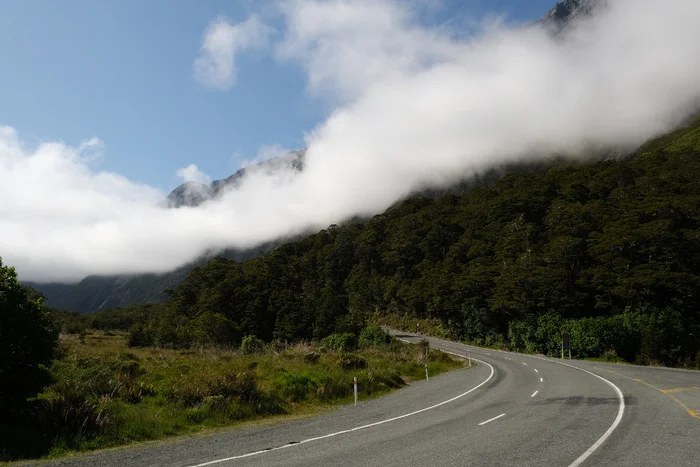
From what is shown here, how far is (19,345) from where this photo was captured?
9781mm

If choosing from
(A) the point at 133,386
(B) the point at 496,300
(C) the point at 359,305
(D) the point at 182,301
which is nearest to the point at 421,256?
(C) the point at 359,305

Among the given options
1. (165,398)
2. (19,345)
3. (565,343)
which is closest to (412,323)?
(565,343)

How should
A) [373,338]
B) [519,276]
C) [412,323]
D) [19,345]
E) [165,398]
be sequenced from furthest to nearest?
[412,323], [519,276], [373,338], [165,398], [19,345]

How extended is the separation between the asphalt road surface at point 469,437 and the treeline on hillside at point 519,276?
113 feet

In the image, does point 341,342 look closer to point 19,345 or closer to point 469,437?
point 469,437

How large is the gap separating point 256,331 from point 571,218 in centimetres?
5861

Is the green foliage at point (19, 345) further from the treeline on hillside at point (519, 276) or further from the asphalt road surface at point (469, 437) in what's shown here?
the treeline on hillside at point (519, 276)

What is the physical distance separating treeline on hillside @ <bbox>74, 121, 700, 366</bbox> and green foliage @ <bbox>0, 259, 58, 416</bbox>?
47089mm

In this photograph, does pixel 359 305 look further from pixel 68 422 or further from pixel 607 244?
pixel 68 422

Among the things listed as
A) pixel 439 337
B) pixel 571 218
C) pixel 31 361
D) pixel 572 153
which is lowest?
pixel 439 337

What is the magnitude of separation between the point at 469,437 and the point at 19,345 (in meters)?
10.5

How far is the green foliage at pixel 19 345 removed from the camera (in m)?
9.63

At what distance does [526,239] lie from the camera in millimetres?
68375

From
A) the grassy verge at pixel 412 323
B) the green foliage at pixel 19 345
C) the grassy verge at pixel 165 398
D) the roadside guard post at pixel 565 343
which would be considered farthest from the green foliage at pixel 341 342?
the green foliage at pixel 19 345
